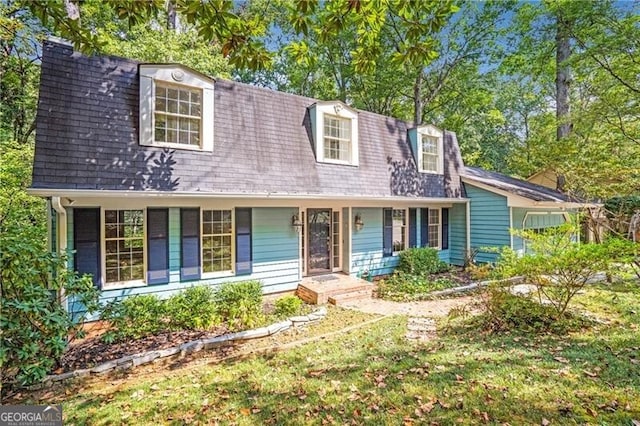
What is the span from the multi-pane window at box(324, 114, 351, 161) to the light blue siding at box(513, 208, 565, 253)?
246 inches

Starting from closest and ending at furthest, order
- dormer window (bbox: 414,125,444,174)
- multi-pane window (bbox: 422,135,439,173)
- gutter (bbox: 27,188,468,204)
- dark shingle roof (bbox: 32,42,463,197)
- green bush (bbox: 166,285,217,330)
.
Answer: gutter (bbox: 27,188,468,204) → dark shingle roof (bbox: 32,42,463,197) → green bush (bbox: 166,285,217,330) → dormer window (bbox: 414,125,444,174) → multi-pane window (bbox: 422,135,439,173)

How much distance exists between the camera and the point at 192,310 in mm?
6309

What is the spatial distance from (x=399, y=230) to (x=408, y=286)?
264cm

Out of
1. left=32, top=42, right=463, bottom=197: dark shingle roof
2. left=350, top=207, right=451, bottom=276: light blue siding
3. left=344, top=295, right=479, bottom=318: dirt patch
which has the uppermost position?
left=32, top=42, right=463, bottom=197: dark shingle roof

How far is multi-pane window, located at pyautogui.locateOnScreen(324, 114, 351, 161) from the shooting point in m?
9.38

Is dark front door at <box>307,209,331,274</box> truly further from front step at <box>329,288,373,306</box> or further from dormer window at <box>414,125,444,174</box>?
dormer window at <box>414,125,444,174</box>

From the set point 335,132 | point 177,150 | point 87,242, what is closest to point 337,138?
point 335,132

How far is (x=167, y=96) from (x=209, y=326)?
15.8 feet

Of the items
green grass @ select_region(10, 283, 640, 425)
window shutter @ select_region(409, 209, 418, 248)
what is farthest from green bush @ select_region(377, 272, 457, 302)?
green grass @ select_region(10, 283, 640, 425)

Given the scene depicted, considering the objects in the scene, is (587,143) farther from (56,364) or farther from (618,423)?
(56,364)

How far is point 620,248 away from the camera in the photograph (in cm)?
498

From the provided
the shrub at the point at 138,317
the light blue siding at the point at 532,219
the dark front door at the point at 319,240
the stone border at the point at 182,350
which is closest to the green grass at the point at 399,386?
the stone border at the point at 182,350

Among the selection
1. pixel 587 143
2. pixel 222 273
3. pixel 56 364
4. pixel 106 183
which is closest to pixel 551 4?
pixel 587 143

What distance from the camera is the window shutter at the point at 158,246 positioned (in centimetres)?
671
